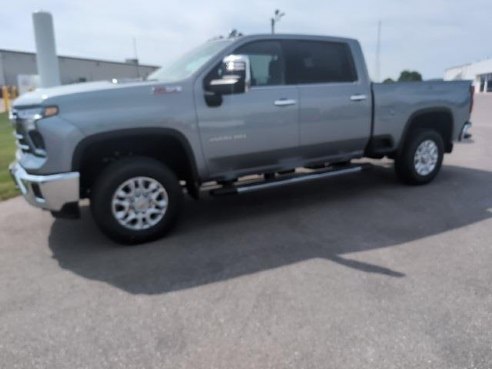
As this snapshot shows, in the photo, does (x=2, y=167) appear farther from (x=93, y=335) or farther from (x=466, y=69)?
(x=466, y=69)

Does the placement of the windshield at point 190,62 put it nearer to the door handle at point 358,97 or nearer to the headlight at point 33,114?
the headlight at point 33,114

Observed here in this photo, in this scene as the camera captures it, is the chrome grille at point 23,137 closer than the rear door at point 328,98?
Yes

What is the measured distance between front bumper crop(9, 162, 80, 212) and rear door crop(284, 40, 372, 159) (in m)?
2.55

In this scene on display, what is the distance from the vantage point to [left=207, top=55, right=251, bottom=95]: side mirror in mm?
4266

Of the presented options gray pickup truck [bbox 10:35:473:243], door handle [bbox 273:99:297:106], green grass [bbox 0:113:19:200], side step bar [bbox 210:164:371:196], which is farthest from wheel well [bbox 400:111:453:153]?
green grass [bbox 0:113:19:200]

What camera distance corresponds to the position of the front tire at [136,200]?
4098 mm

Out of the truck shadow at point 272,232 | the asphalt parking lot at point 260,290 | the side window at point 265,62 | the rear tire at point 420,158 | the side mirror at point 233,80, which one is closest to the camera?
the asphalt parking lot at point 260,290

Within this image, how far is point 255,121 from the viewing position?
4.75 meters

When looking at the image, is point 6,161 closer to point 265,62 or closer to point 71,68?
point 265,62

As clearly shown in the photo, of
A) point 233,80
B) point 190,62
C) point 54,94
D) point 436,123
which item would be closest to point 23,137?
point 54,94

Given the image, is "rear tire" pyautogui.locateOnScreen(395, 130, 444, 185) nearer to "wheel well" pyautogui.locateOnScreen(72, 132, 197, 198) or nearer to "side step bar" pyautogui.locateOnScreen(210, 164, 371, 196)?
"side step bar" pyautogui.locateOnScreen(210, 164, 371, 196)

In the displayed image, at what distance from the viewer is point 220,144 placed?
4602mm

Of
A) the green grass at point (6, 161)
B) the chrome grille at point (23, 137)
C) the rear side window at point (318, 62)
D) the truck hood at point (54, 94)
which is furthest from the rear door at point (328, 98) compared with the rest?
the green grass at point (6, 161)

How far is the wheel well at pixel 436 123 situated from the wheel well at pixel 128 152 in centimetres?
321
